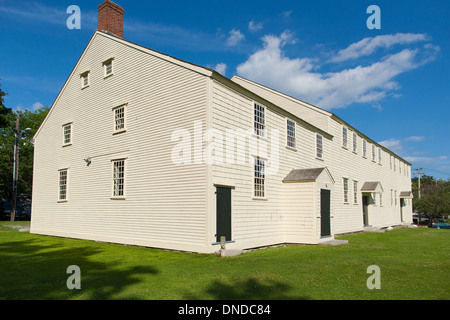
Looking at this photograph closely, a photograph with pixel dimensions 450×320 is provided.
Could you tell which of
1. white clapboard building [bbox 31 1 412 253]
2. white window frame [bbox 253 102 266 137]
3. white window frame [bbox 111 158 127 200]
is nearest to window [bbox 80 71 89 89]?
white clapboard building [bbox 31 1 412 253]

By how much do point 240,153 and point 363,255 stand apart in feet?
19.7

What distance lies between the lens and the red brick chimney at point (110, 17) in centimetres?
2002

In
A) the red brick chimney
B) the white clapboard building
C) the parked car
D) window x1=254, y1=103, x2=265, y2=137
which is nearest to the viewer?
the white clapboard building

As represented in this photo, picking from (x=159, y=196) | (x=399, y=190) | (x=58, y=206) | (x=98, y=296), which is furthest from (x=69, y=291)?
(x=399, y=190)

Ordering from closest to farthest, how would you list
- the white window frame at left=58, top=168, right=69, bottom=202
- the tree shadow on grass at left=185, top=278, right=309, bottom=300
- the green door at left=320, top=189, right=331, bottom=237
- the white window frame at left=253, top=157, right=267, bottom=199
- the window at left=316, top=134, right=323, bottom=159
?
the tree shadow on grass at left=185, top=278, right=309, bottom=300, the white window frame at left=253, top=157, right=267, bottom=199, the green door at left=320, top=189, right=331, bottom=237, the white window frame at left=58, top=168, right=69, bottom=202, the window at left=316, top=134, right=323, bottom=159

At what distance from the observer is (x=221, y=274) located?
8.99m

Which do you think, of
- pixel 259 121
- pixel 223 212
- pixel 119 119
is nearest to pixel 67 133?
pixel 119 119

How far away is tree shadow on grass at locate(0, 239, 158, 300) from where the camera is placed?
7207mm

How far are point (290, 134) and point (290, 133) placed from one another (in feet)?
0.18

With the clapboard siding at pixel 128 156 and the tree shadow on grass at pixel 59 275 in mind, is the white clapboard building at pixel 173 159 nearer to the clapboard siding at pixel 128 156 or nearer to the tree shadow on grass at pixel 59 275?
the clapboard siding at pixel 128 156

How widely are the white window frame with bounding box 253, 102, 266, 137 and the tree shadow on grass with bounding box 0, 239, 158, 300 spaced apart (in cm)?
801

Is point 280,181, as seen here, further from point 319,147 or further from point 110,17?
point 110,17

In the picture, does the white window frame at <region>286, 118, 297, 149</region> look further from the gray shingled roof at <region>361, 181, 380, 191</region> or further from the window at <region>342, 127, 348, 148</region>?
the gray shingled roof at <region>361, 181, 380, 191</region>

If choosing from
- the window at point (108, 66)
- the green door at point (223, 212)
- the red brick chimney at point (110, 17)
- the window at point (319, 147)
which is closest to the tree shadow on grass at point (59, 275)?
the green door at point (223, 212)
